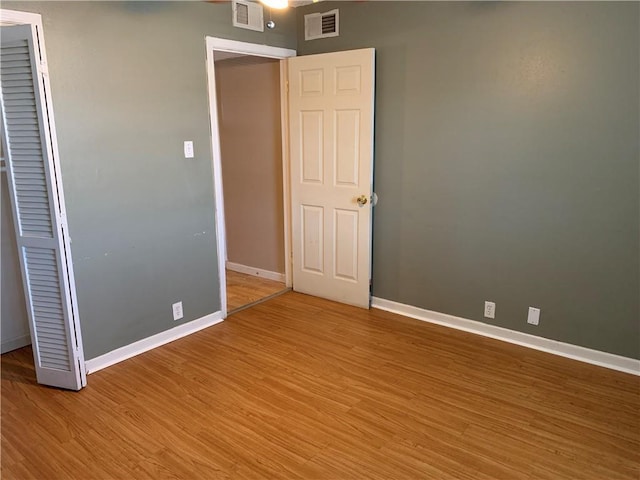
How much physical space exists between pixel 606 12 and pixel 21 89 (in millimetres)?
3267

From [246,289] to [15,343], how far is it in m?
1.92

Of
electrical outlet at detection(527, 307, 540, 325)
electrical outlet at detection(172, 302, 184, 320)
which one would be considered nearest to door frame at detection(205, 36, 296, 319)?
electrical outlet at detection(172, 302, 184, 320)

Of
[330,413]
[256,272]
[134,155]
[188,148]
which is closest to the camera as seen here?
[330,413]

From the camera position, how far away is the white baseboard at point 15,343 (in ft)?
10.8

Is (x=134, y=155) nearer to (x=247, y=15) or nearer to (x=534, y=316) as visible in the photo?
(x=247, y=15)

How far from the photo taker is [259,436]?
2.41 m

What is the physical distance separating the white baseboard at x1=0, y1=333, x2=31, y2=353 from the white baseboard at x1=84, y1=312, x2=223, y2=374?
30.4 inches

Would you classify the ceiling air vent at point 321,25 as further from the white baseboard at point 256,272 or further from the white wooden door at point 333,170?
the white baseboard at point 256,272

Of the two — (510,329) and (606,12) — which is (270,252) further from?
(606,12)

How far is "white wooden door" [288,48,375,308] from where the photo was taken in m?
3.70

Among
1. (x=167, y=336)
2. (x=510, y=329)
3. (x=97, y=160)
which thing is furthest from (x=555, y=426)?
(x=97, y=160)

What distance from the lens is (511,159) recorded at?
10.4ft

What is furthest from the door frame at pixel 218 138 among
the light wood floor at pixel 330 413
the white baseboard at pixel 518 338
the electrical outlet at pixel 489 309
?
the electrical outlet at pixel 489 309

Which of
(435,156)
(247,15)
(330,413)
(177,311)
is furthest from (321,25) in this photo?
(330,413)
